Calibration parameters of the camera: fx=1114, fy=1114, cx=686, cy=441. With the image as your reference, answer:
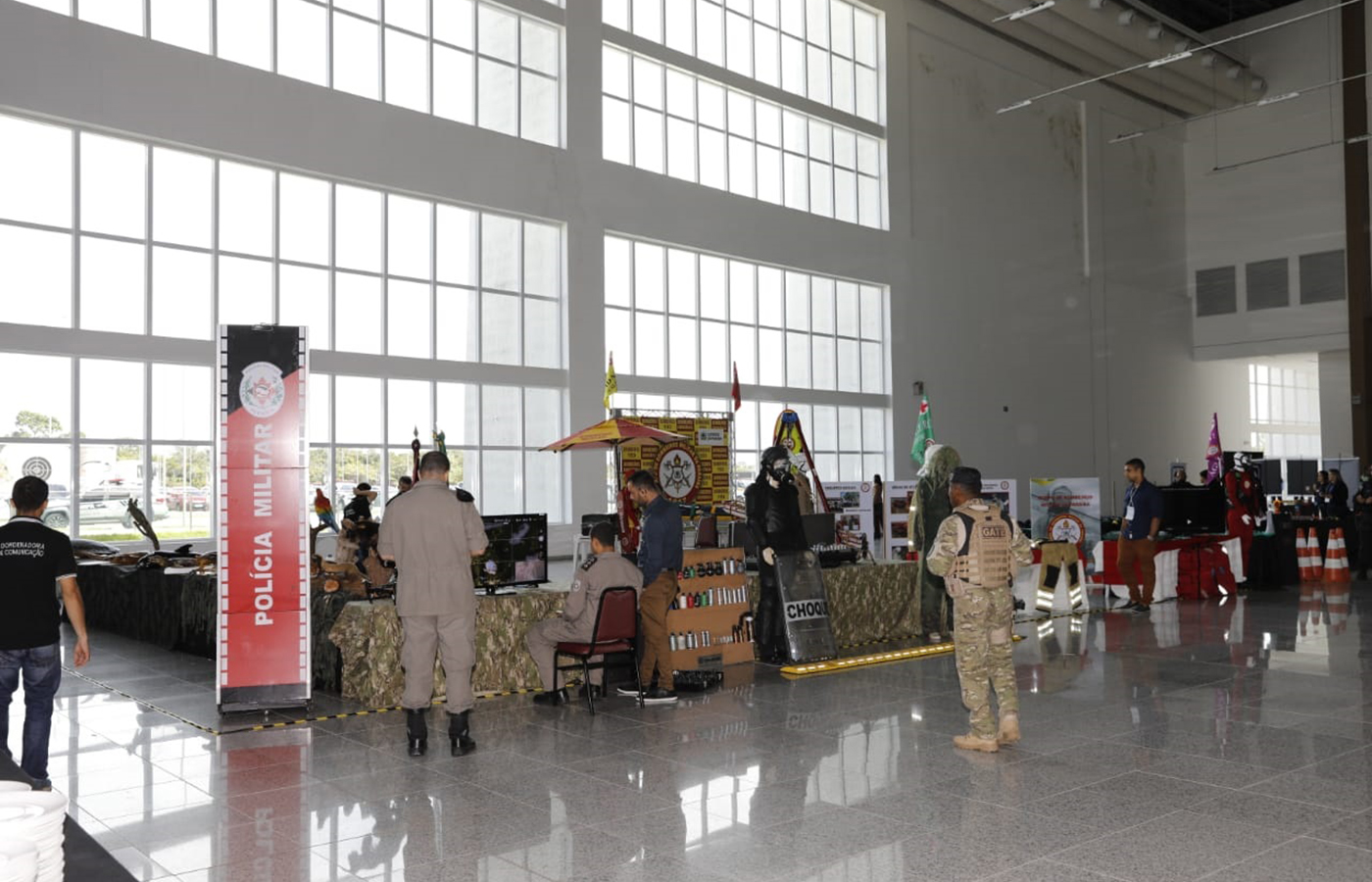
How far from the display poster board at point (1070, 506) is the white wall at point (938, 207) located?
290 inches

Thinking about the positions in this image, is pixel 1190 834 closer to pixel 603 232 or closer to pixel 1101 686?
pixel 1101 686

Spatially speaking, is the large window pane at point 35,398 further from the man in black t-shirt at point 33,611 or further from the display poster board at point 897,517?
the display poster board at point 897,517

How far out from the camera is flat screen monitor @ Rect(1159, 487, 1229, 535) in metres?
14.4

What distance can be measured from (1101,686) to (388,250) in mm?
12748

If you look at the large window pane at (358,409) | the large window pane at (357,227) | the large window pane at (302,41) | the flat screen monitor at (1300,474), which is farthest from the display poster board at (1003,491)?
the flat screen monitor at (1300,474)

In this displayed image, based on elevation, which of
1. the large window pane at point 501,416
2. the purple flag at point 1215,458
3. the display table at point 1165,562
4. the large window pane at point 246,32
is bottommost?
the display table at point 1165,562

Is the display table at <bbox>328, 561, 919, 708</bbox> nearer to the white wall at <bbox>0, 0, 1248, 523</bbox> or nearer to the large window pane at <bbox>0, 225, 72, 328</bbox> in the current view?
the large window pane at <bbox>0, 225, 72, 328</bbox>

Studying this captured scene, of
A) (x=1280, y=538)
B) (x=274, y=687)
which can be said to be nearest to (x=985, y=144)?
(x=1280, y=538)

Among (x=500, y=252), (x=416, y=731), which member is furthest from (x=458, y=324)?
(x=416, y=731)

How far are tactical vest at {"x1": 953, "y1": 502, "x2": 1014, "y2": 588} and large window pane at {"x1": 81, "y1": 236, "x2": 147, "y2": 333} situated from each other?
493 inches

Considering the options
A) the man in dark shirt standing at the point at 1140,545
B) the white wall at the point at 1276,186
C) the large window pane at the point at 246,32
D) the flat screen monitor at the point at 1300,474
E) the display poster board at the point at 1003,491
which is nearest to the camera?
the man in dark shirt standing at the point at 1140,545

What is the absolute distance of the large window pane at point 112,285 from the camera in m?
14.5

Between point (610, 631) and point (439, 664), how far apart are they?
1.55 metres

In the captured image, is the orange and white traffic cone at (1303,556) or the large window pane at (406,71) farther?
the large window pane at (406,71)
